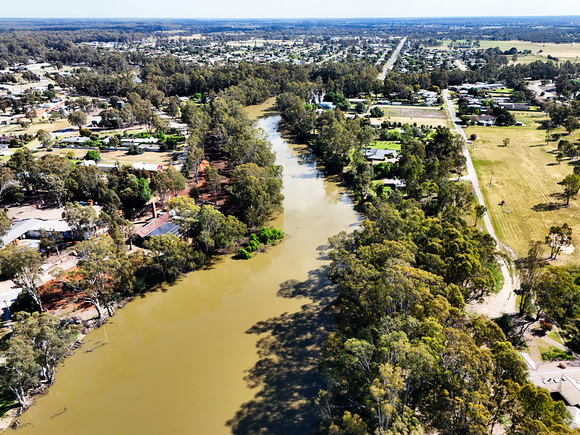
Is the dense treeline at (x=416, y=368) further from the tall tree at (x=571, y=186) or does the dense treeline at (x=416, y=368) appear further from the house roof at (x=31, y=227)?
the house roof at (x=31, y=227)

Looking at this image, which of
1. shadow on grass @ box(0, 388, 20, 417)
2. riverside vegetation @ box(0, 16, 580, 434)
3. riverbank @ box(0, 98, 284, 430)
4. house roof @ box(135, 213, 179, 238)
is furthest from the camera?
house roof @ box(135, 213, 179, 238)

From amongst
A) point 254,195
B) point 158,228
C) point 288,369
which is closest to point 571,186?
point 254,195

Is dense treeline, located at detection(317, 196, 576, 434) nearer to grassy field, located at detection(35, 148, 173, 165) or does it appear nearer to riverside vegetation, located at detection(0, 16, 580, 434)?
riverside vegetation, located at detection(0, 16, 580, 434)

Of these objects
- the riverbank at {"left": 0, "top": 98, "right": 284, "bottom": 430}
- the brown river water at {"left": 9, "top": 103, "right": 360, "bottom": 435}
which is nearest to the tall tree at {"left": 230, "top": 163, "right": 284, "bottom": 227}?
the brown river water at {"left": 9, "top": 103, "right": 360, "bottom": 435}

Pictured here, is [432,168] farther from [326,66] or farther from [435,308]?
[326,66]

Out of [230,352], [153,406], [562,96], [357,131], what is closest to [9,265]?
[153,406]
